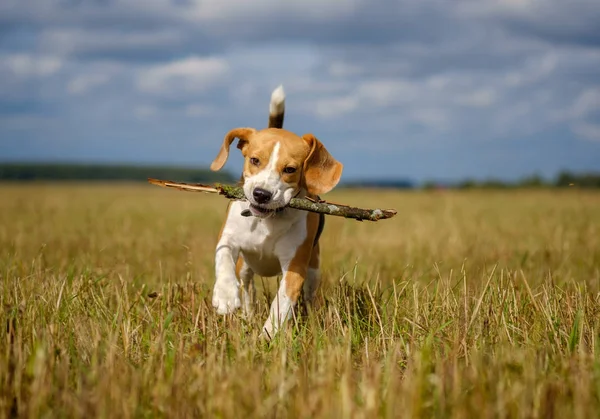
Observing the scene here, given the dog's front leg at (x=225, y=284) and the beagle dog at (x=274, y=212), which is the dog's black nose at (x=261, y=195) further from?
the dog's front leg at (x=225, y=284)

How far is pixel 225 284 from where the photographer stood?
504 centimetres

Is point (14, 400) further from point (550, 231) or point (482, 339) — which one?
point (550, 231)

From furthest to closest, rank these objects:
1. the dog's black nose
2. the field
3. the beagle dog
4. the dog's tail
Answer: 1. the dog's tail
2. the beagle dog
3. the dog's black nose
4. the field

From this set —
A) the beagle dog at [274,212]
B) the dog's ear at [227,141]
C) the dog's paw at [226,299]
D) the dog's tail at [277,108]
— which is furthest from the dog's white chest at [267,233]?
the dog's tail at [277,108]

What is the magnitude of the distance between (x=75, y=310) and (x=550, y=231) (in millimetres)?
9572

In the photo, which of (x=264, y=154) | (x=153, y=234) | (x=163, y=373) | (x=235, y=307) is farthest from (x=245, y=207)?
(x=153, y=234)

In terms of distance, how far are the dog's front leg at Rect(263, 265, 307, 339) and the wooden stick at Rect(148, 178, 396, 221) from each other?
1.94ft

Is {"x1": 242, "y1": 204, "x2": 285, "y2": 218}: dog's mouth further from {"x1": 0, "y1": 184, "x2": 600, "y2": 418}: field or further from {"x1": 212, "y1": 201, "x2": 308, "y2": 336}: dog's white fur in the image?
{"x1": 0, "y1": 184, "x2": 600, "y2": 418}: field

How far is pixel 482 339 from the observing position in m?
4.18

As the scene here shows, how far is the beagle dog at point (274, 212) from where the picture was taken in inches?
200

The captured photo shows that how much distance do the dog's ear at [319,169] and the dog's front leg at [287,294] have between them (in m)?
0.67

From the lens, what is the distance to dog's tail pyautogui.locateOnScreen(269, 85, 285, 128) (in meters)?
6.13

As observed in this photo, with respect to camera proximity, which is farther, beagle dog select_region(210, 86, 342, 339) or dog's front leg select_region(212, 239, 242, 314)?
beagle dog select_region(210, 86, 342, 339)

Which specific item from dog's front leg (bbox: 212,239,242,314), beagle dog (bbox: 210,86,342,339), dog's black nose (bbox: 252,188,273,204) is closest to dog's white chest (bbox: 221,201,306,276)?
beagle dog (bbox: 210,86,342,339)
